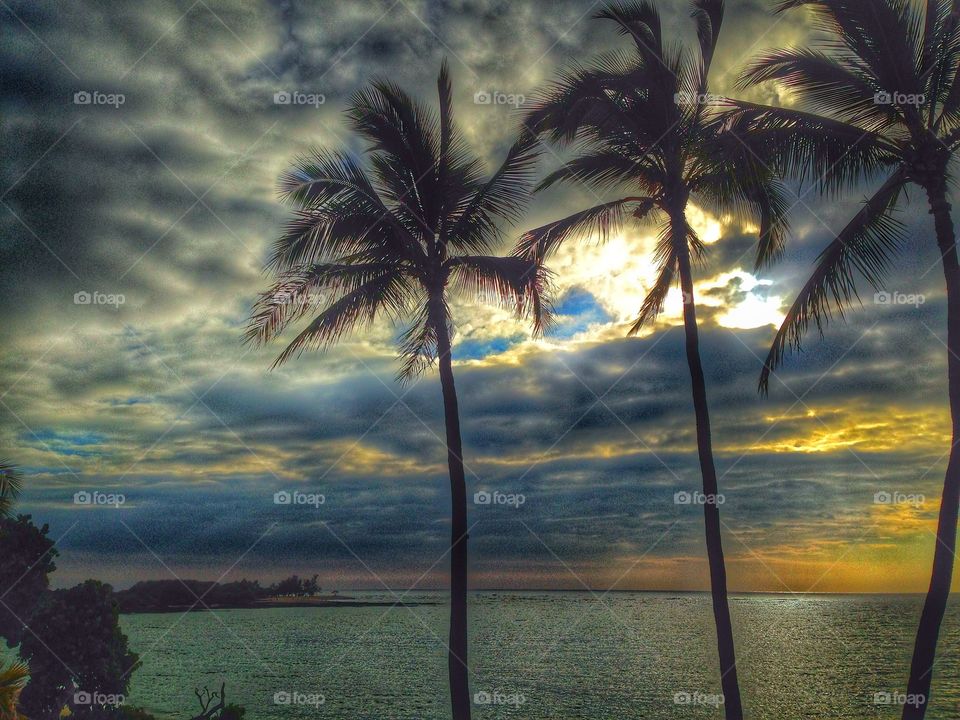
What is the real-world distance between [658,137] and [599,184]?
4.59ft

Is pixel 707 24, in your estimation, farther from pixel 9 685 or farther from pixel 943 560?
pixel 9 685

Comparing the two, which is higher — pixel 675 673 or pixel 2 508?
pixel 2 508

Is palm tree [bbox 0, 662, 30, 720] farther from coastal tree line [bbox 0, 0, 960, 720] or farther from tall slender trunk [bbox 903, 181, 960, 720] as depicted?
tall slender trunk [bbox 903, 181, 960, 720]

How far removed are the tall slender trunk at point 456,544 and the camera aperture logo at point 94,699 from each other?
24.7ft

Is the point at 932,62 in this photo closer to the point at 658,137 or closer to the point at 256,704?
the point at 658,137

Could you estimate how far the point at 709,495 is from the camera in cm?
1166

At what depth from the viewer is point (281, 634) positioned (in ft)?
503

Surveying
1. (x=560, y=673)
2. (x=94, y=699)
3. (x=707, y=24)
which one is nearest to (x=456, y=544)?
(x=94, y=699)

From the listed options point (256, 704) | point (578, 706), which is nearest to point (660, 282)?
point (578, 706)

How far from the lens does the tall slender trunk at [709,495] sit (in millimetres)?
11094

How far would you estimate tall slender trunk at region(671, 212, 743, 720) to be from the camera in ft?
36.4

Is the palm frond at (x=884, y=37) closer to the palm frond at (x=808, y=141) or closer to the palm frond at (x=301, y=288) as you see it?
the palm frond at (x=808, y=141)

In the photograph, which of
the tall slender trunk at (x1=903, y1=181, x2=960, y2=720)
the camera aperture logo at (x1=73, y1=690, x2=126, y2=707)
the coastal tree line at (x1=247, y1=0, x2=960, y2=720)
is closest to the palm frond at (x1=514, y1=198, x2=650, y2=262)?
the coastal tree line at (x1=247, y1=0, x2=960, y2=720)

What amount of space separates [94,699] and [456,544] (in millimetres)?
8791
